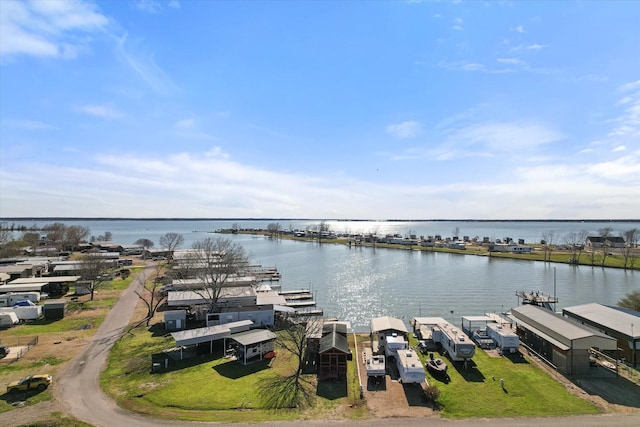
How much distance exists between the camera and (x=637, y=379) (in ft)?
70.7

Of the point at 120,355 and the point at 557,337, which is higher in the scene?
the point at 557,337

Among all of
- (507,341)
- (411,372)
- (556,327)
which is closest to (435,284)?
(507,341)

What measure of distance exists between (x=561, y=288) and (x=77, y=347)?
6203 cm

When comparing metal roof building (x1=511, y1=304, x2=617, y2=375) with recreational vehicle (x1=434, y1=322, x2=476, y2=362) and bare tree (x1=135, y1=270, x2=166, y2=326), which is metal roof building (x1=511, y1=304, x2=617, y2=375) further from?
bare tree (x1=135, y1=270, x2=166, y2=326)

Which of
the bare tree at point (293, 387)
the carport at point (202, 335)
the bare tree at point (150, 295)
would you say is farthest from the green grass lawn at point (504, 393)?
the bare tree at point (150, 295)

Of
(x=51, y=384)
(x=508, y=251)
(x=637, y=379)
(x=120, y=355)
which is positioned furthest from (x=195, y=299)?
(x=508, y=251)

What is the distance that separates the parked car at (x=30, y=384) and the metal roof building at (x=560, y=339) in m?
31.6

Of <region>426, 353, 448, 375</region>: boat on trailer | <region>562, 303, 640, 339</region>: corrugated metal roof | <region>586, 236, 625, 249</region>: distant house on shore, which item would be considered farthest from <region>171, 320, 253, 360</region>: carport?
<region>586, 236, 625, 249</region>: distant house on shore

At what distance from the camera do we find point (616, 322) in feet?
87.1

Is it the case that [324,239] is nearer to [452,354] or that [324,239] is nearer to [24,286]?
[24,286]

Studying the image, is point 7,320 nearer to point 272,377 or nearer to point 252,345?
point 252,345

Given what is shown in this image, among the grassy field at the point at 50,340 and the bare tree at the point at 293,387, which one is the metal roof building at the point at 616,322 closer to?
the bare tree at the point at 293,387

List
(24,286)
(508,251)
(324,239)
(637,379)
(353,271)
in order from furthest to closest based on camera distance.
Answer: (324,239), (508,251), (353,271), (24,286), (637,379)

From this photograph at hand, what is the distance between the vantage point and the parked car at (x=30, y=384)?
18.7 m
